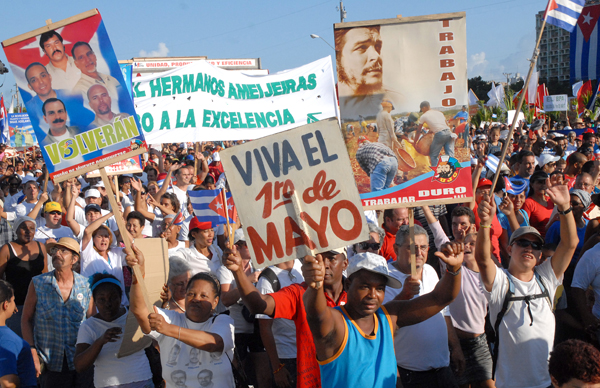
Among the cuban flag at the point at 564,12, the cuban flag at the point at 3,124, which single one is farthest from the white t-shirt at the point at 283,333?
the cuban flag at the point at 3,124

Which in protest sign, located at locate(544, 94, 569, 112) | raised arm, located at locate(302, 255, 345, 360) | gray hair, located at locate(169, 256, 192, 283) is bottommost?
protest sign, located at locate(544, 94, 569, 112)

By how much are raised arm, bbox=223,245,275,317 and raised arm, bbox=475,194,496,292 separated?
1.36 meters

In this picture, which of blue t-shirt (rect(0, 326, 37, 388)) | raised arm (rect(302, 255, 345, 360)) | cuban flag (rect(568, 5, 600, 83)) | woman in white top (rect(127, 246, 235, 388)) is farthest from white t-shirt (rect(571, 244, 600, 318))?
cuban flag (rect(568, 5, 600, 83))

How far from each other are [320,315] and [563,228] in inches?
81.0

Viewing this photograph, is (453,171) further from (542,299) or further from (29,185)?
(29,185)

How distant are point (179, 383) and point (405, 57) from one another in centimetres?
251

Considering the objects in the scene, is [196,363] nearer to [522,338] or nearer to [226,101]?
[522,338]

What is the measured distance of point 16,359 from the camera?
366cm

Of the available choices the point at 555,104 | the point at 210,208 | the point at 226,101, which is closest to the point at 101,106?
the point at 210,208

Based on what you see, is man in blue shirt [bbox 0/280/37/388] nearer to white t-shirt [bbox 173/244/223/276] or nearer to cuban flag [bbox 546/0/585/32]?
white t-shirt [bbox 173/244/223/276]

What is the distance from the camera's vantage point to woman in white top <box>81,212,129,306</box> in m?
5.34

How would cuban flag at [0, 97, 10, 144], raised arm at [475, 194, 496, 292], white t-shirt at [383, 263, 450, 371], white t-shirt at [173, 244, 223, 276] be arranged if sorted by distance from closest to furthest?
raised arm at [475, 194, 496, 292]
white t-shirt at [383, 263, 450, 371]
white t-shirt at [173, 244, 223, 276]
cuban flag at [0, 97, 10, 144]

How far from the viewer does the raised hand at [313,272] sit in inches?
96.4

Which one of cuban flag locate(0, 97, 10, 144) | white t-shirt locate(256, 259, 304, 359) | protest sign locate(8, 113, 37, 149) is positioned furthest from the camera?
cuban flag locate(0, 97, 10, 144)
